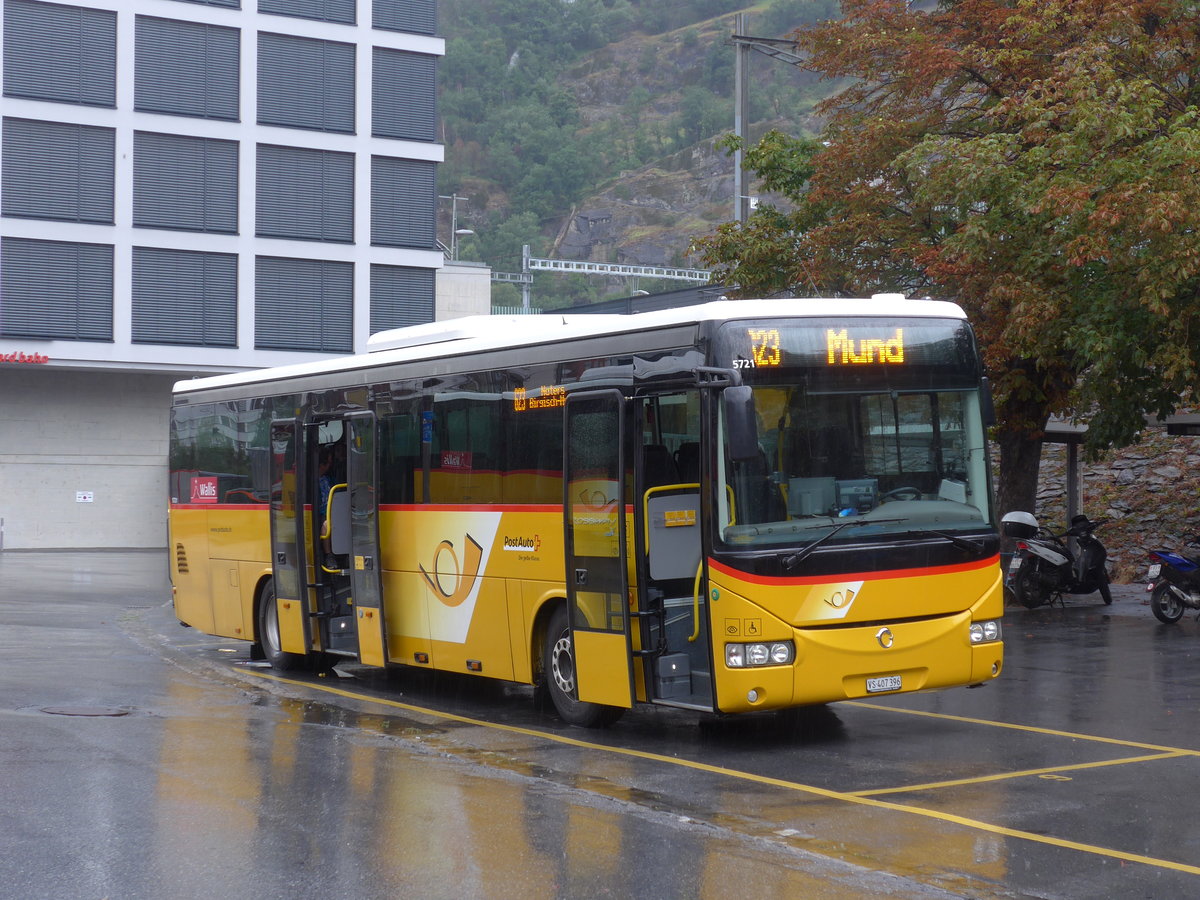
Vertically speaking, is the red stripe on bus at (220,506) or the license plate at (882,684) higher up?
the red stripe on bus at (220,506)

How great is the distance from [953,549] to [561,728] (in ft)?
10.9

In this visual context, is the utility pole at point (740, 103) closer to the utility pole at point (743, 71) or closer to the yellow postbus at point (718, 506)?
the utility pole at point (743, 71)

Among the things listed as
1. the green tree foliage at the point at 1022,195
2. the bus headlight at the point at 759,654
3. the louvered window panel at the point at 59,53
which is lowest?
the bus headlight at the point at 759,654

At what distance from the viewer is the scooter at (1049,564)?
842 inches

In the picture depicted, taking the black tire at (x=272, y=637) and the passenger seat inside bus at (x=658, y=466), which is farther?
the black tire at (x=272, y=637)

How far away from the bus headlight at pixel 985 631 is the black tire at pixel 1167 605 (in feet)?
31.1

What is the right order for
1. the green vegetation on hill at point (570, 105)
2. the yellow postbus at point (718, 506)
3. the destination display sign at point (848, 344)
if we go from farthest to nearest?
1. the green vegetation on hill at point (570, 105)
2. the destination display sign at point (848, 344)
3. the yellow postbus at point (718, 506)

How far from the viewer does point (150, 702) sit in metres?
13.0

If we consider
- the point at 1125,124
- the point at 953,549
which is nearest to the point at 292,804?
the point at 953,549

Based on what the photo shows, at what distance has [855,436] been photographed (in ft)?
33.6

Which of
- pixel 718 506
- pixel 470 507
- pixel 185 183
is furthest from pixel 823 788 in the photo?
pixel 185 183

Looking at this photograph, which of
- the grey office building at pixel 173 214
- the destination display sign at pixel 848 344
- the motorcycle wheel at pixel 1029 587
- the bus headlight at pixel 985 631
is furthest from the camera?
the grey office building at pixel 173 214

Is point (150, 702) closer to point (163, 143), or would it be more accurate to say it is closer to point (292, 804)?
point (292, 804)

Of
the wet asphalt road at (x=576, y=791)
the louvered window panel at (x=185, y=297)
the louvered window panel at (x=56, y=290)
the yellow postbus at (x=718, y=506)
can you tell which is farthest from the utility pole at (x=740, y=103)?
the louvered window panel at (x=56, y=290)
